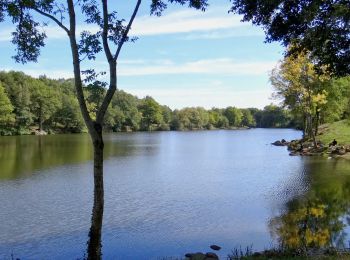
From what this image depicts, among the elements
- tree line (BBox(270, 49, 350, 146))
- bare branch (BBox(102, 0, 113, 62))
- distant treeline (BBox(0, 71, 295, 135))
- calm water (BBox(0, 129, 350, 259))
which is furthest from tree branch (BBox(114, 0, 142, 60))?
distant treeline (BBox(0, 71, 295, 135))

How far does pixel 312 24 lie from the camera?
14.1 meters

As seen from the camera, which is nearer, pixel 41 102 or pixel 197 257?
pixel 197 257

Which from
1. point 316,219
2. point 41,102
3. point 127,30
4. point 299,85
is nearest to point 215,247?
point 316,219

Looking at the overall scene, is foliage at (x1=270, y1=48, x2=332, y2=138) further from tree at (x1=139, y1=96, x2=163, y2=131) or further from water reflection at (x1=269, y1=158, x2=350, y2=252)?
tree at (x1=139, y1=96, x2=163, y2=131)

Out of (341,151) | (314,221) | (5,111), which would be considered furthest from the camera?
(5,111)

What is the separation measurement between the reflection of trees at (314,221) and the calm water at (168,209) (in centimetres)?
5

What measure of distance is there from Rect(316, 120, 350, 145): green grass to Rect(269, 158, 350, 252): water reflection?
97.5 ft

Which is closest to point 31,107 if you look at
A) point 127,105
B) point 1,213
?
point 127,105

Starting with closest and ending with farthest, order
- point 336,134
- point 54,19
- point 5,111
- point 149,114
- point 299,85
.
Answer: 1. point 54,19
2. point 299,85
3. point 336,134
4. point 5,111
5. point 149,114

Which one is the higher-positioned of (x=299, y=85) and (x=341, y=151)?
(x=299, y=85)

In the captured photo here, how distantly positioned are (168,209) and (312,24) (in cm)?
1438

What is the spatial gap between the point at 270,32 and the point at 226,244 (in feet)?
30.2

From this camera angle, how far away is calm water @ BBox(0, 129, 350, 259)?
59.2ft

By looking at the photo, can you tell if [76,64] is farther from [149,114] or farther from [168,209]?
[149,114]
